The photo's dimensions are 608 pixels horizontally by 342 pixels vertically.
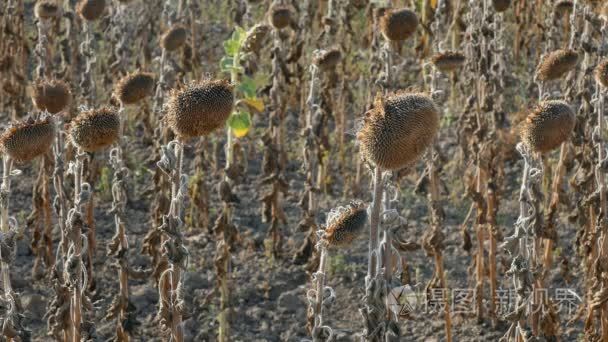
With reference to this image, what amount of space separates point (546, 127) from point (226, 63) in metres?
2.33

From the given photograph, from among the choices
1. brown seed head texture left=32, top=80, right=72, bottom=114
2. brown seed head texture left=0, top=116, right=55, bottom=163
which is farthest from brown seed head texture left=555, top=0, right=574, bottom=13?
brown seed head texture left=0, top=116, right=55, bottom=163

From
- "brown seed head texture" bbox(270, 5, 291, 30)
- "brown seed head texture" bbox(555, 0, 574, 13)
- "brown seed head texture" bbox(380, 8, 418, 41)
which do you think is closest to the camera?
"brown seed head texture" bbox(380, 8, 418, 41)

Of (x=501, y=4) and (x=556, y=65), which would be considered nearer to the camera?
(x=556, y=65)

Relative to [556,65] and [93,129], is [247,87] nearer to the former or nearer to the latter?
[93,129]

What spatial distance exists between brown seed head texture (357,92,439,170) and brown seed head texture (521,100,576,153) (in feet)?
3.44

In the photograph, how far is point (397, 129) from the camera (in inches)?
110

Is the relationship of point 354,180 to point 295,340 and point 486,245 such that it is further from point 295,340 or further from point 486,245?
point 295,340

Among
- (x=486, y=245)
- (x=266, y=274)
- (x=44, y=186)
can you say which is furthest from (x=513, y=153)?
(x=44, y=186)

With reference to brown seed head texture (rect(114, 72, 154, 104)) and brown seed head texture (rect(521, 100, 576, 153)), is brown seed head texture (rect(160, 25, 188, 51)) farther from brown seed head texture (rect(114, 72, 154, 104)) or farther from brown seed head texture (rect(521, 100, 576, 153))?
brown seed head texture (rect(521, 100, 576, 153))

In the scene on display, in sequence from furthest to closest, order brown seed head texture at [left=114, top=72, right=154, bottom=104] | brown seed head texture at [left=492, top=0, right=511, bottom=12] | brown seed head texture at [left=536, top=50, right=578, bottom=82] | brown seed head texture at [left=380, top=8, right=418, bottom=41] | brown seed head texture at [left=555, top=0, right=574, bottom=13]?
brown seed head texture at [left=555, top=0, right=574, bottom=13] → brown seed head texture at [left=492, top=0, right=511, bottom=12] → brown seed head texture at [left=380, top=8, right=418, bottom=41] → brown seed head texture at [left=536, top=50, right=578, bottom=82] → brown seed head texture at [left=114, top=72, right=154, bottom=104]

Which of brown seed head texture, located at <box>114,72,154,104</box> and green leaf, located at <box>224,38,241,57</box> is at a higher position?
green leaf, located at <box>224,38,241,57</box>

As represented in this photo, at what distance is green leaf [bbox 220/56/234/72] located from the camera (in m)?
5.26

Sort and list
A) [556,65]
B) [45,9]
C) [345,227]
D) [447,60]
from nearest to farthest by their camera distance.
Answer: [345,227] → [556,65] → [447,60] → [45,9]

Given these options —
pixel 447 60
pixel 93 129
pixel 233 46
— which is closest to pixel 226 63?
pixel 233 46
